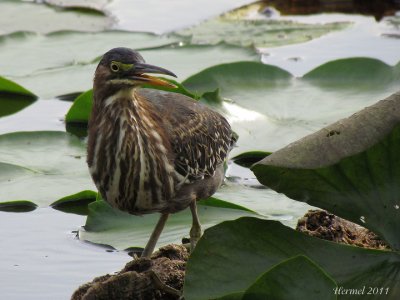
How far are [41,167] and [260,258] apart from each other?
7.85 feet

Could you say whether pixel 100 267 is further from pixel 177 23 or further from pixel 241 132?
pixel 177 23

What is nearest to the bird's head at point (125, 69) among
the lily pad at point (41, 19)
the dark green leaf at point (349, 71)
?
the dark green leaf at point (349, 71)

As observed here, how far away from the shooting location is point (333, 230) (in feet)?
18.6

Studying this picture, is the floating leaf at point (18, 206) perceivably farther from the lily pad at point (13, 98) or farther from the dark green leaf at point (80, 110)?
the lily pad at point (13, 98)

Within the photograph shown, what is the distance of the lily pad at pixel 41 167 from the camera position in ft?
22.3

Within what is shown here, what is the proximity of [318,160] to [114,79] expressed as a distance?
4.98 ft

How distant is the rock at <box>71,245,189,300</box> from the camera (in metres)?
5.34

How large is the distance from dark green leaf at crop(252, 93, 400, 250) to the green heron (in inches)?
41.4

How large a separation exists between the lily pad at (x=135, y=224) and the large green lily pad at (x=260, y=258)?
4.18 ft

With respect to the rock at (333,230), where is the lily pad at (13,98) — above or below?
above

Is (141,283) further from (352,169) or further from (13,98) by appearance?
(13,98)

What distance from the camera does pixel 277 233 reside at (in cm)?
505

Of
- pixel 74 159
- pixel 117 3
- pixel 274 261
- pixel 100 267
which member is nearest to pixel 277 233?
pixel 274 261

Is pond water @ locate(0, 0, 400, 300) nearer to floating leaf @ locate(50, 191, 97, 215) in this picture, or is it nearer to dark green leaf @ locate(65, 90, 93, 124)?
floating leaf @ locate(50, 191, 97, 215)
